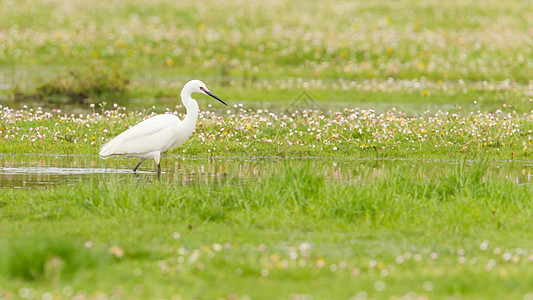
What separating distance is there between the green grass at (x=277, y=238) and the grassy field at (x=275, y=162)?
0.03 metres

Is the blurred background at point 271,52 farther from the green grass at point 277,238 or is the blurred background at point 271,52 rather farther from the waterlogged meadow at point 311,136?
the green grass at point 277,238

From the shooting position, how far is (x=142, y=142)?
38.9 ft

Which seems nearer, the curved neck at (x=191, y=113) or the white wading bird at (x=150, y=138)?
the white wading bird at (x=150, y=138)

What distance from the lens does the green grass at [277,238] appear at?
6168 mm

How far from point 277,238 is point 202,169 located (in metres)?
4.89

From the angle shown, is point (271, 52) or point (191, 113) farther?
point (271, 52)

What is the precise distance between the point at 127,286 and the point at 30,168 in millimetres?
6801

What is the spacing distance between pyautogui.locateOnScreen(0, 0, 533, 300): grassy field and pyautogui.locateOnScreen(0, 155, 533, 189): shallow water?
0.30ft

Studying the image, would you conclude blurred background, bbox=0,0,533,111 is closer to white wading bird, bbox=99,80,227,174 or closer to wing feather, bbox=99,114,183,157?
white wading bird, bbox=99,80,227,174

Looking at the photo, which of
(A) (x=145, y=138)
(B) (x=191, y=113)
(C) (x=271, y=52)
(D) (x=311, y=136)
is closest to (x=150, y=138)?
(A) (x=145, y=138)

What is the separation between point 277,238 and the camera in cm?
790

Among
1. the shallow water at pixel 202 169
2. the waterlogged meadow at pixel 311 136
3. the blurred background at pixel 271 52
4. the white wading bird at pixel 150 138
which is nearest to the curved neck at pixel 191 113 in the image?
the white wading bird at pixel 150 138

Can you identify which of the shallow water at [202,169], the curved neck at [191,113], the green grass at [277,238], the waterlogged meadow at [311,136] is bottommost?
the green grass at [277,238]

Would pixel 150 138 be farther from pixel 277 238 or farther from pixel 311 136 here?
pixel 277 238
